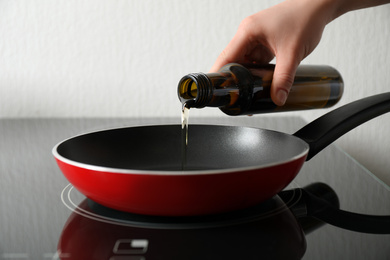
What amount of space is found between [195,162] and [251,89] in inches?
6.8

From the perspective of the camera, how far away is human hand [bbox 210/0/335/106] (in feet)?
2.36

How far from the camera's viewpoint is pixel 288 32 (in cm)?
76

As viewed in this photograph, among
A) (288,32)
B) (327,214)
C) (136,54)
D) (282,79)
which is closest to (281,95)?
(282,79)

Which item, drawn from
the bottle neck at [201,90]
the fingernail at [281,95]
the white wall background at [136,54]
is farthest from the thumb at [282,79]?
the white wall background at [136,54]

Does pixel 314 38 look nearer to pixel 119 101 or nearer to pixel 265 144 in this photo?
pixel 265 144

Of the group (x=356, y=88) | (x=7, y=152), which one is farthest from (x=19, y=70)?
(x=356, y=88)

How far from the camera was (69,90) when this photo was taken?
1.34 m

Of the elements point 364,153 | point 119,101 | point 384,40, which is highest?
point 384,40

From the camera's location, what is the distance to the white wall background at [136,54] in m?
1.25

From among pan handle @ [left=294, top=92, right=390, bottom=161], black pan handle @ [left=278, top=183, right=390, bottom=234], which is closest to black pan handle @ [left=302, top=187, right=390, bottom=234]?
black pan handle @ [left=278, top=183, right=390, bottom=234]

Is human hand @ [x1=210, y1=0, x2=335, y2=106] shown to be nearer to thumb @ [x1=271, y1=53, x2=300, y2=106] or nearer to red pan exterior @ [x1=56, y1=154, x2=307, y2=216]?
thumb @ [x1=271, y1=53, x2=300, y2=106]

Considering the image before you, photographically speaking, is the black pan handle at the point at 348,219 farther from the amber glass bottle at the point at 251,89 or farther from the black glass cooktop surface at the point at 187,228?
the amber glass bottle at the point at 251,89

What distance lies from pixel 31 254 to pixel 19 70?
102 centimetres

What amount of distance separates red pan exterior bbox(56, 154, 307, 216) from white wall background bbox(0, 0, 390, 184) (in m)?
0.83
